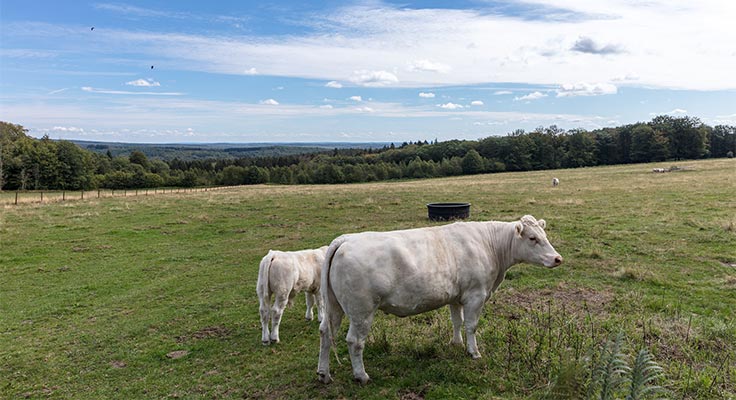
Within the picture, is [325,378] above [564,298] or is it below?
below

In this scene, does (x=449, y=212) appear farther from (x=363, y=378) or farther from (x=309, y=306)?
(x=363, y=378)

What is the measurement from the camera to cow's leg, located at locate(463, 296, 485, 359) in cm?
631

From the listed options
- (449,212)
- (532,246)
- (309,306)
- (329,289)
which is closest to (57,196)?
(449,212)

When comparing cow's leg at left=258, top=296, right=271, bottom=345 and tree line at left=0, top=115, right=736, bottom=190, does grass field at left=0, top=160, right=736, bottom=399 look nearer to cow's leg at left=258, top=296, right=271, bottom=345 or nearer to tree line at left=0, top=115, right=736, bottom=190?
cow's leg at left=258, top=296, right=271, bottom=345

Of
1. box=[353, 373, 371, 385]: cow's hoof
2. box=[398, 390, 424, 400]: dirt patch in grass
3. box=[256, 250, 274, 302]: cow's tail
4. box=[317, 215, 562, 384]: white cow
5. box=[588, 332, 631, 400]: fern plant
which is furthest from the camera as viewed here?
box=[256, 250, 274, 302]: cow's tail

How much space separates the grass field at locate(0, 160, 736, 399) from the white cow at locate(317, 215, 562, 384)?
2.38 feet

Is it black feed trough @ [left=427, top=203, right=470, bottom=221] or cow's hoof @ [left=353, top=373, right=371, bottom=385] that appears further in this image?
black feed trough @ [left=427, top=203, right=470, bottom=221]

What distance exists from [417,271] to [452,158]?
3757 inches

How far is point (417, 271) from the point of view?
5.88m

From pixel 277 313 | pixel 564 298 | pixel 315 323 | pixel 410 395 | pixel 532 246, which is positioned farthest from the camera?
pixel 564 298

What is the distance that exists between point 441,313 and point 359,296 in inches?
133

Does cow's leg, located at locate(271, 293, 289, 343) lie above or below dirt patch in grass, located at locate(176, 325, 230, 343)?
above

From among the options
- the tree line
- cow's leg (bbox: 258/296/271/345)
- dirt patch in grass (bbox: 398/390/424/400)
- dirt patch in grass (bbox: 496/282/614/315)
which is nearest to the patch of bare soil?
cow's leg (bbox: 258/296/271/345)

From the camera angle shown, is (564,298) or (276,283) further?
(564,298)
